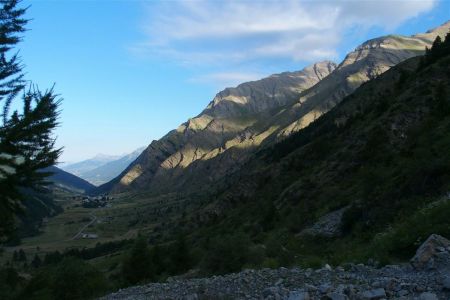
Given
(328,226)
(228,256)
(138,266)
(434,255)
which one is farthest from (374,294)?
(138,266)

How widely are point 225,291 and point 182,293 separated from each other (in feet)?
9.12

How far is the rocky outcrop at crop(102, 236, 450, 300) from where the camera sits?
11.3 metres

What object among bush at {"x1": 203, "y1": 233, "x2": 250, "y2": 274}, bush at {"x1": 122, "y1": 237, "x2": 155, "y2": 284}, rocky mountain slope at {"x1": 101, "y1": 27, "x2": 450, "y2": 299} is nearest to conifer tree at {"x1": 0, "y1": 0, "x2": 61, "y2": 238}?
rocky mountain slope at {"x1": 101, "y1": 27, "x2": 450, "y2": 299}

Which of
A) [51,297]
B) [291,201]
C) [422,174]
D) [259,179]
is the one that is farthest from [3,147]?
[259,179]

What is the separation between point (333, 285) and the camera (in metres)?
13.2

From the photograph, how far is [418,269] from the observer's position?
44.1ft

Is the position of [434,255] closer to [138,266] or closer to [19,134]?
[19,134]

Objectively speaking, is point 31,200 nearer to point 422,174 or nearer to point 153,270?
point 422,174

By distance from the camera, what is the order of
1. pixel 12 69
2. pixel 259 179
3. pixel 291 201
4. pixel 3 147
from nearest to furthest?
pixel 3 147 < pixel 12 69 < pixel 291 201 < pixel 259 179

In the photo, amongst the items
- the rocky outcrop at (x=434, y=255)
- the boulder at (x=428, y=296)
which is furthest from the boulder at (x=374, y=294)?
the rocky outcrop at (x=434, y=255)

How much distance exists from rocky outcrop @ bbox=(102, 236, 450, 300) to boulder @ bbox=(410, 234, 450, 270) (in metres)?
0.10

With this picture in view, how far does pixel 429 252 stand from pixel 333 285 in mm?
3367

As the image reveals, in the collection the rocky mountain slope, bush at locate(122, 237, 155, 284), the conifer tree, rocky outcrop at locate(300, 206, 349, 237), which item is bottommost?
bush at locate(122, 237, 155, 284)

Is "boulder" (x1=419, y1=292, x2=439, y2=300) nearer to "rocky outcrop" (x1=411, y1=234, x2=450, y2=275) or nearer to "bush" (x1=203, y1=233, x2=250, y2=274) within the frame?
"rocky outcrop" (x1=411, y1=234, x2=450, y2=275)
